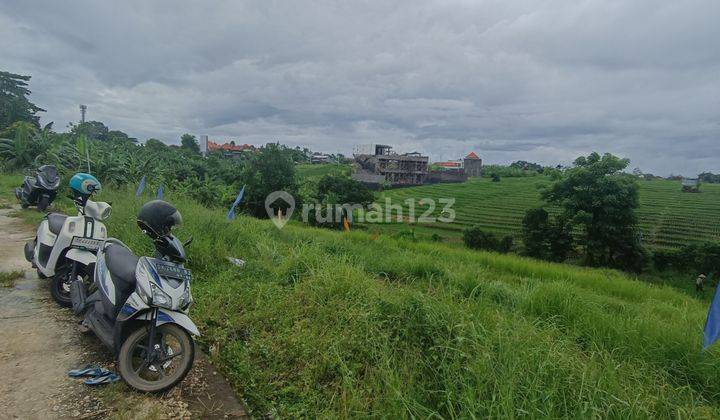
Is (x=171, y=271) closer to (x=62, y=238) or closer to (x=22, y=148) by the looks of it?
(x=62, y=238)

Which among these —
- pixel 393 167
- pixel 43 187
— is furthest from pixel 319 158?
pixel 43 187

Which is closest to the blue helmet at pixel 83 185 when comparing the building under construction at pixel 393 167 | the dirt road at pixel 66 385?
the dirt road at pixel 66 385

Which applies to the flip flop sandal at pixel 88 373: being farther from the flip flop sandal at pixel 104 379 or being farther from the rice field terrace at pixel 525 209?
the rice field terrace at pixel 525 209

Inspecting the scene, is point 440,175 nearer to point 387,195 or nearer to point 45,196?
point 387,195

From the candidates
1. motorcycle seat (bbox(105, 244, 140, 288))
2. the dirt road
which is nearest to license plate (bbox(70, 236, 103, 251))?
the dirt road

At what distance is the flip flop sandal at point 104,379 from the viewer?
2.32 metres

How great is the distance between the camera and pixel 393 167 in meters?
54.5

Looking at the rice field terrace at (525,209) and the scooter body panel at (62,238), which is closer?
the scooter body panel at (62,238)

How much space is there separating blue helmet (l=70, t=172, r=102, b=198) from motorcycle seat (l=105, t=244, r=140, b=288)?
119 centimetres

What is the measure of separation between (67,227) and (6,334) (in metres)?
1.04

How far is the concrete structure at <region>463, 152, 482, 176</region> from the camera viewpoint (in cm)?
6370

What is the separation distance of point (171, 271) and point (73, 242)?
184 centimetres

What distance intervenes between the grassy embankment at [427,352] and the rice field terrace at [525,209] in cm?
2444

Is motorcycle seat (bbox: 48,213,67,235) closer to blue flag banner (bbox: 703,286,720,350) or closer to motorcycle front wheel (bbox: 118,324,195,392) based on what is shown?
motorcycle front wheel (bbox: 118,324,195,392)
